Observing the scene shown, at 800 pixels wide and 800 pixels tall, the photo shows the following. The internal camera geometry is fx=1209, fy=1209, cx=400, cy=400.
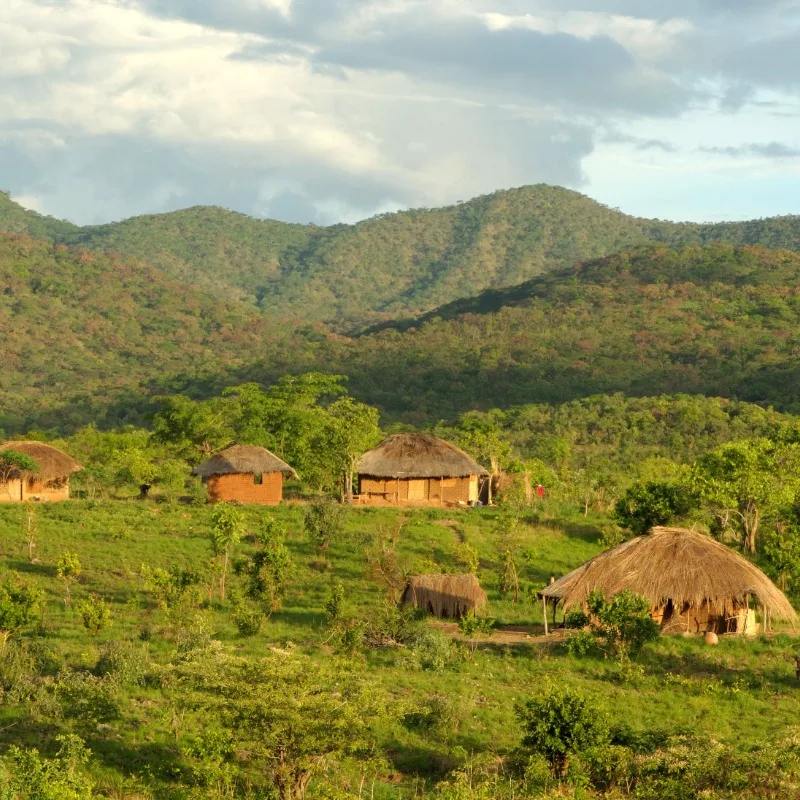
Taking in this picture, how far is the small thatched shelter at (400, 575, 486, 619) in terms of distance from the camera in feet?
82.8

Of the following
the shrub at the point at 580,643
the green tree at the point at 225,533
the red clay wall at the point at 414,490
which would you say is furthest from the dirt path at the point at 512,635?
the red clay wall at the point at 414,490

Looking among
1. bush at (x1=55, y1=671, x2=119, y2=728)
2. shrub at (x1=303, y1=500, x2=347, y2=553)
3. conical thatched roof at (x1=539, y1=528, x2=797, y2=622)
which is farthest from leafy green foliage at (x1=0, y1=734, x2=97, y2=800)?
shrub at (x1=303, y1=500, x2=347, y2=553)

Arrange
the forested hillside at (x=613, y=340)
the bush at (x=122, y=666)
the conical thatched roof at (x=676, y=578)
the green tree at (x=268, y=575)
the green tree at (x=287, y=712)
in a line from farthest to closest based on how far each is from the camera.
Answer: the forested hillside at (x=613, y=340), the green tree at (x=268, y=575), the conical thatched roof at (x=676, y=578), the bush at (x=122, y=666), the green tree at (x=287, y=712)

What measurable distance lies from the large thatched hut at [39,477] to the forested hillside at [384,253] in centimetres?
12728

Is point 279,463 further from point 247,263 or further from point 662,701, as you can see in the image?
point 247,263

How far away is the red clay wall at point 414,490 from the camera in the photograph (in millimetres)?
37594

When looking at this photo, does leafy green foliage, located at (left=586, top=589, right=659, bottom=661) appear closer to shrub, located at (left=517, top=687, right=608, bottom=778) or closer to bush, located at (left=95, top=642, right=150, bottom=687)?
shrub, located at (left=517, top=687, right=608, bottom=778)

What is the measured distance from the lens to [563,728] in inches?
634

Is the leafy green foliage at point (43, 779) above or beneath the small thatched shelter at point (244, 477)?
beneath

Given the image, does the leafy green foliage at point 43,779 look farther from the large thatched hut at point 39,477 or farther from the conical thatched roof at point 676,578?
the large thatched hut at point 39,477

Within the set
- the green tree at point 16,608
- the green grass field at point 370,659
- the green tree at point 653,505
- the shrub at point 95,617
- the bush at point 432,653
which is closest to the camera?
the green grass field at point 370,659

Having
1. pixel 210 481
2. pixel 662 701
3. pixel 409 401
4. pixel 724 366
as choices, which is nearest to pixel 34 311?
pixel 409 401

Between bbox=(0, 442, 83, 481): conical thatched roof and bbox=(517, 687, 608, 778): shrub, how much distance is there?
22421mm

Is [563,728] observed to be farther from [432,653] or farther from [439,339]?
[439,339]
